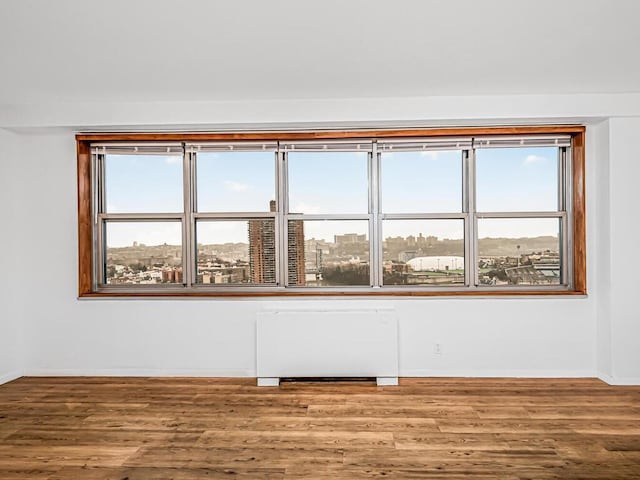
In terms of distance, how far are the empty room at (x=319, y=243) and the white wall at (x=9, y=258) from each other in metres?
0.02

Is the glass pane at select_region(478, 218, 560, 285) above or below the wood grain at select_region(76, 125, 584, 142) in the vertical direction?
below

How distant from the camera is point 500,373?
15.4ft

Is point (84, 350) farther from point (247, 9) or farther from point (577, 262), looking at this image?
point (577, 262)

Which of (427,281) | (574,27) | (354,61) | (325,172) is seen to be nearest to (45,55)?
(354,61)

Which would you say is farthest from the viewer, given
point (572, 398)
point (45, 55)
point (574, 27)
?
point (572, 398)

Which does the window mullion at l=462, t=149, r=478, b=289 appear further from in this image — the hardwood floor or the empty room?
the hardwood floor

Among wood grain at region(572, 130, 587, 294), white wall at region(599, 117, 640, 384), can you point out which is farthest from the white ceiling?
white wall at region(599, 117, 640, 384)

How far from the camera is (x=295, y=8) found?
2727mm

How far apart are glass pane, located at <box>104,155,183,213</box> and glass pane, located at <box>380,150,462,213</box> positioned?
218 centimetres

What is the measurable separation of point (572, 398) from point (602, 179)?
2061 mm

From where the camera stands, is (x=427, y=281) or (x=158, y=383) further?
(x=427, y=281)

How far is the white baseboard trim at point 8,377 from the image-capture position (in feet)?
15.3

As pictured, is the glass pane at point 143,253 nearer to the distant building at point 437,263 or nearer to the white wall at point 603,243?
the distant building at point 437,263

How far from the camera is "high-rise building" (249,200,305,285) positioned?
198 inches
